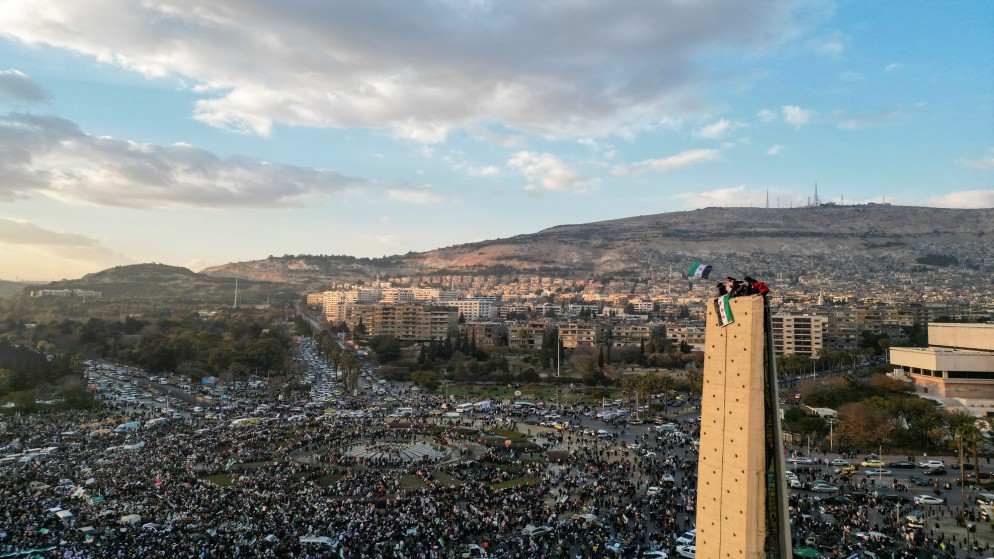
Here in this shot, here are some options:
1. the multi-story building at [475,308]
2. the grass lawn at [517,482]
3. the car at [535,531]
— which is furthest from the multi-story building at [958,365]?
the multi-story building at [475,308]

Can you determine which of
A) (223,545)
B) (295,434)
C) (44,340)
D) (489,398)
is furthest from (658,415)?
(44,340)

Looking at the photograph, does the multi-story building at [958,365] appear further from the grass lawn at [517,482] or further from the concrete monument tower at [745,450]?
the concrete monument tower at [745,450]

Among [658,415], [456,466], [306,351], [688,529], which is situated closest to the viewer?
[688,529]

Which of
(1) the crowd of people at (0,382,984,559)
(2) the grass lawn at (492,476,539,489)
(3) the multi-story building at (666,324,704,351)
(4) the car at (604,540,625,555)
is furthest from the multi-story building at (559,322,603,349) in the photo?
(4) the car at (604,540,625,555)

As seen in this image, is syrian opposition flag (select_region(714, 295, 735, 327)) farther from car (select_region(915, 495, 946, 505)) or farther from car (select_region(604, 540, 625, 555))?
car (select_region(915, 495, 946, 505))

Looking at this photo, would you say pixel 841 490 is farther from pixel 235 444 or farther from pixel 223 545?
pixel 235 444

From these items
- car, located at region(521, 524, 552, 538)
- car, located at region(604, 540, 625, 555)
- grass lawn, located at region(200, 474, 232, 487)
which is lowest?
grass lawn, located at region(200, 474, 232, 487)
